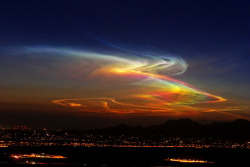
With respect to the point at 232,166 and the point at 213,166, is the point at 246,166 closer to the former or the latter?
the point at 232,166

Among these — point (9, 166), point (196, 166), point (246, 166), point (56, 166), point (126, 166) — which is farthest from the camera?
point (246, 166)

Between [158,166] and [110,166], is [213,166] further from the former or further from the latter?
[110,166]

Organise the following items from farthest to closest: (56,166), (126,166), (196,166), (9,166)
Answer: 1. (196,166)
2. (126,166)
3. (56,166)
4. (9,166)

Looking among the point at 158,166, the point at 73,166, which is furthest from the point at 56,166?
the point at 158,166

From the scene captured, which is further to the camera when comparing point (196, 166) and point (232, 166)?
point (232, 166)

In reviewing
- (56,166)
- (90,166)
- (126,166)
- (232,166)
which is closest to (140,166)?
(126,166)

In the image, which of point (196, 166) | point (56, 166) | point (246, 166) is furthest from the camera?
point (246, 166)

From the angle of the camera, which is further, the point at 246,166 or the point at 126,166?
the point at 246,166

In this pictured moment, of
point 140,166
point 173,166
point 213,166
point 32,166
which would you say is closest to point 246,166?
point 213,166
